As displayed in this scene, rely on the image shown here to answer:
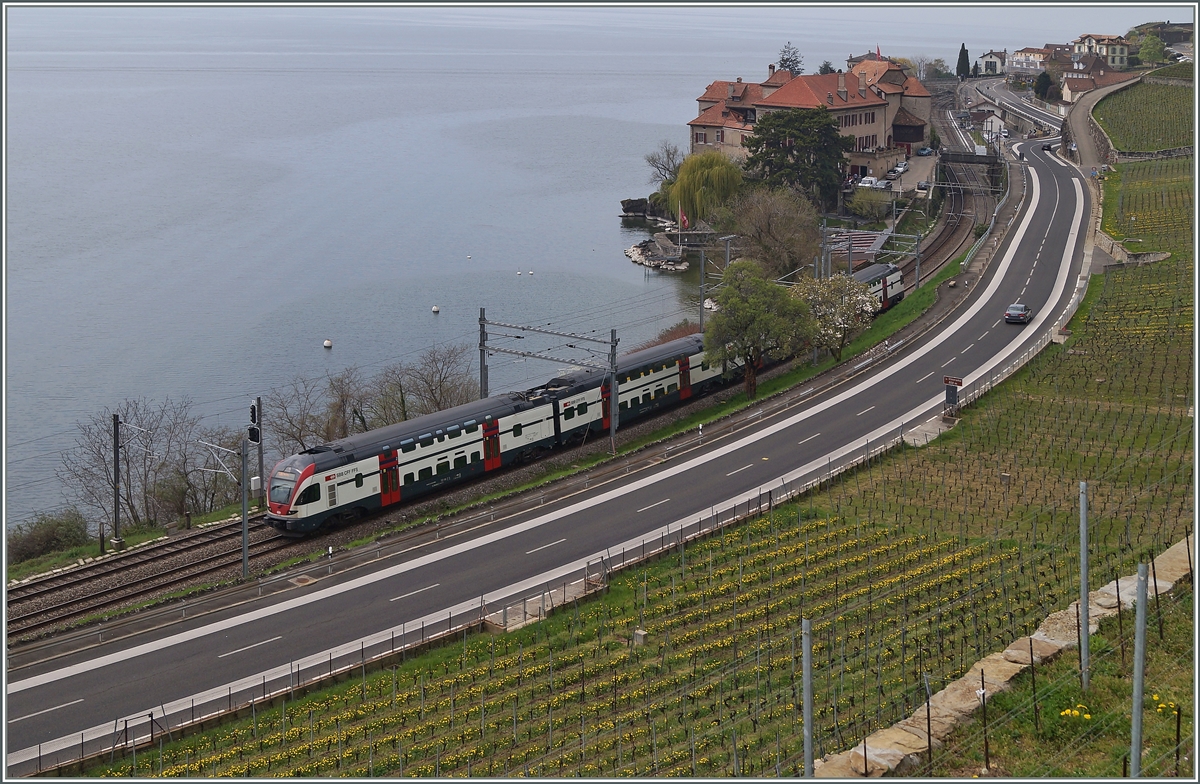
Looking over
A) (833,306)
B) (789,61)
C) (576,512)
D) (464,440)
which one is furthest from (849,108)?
(576,512)

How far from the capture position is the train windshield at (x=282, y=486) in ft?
142

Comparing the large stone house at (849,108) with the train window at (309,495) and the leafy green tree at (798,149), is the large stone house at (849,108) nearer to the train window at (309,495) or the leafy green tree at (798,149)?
the leafy green tree at (798,149)

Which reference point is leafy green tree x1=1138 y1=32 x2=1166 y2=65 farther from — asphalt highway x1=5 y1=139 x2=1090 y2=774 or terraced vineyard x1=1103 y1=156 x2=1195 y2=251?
asphalt highway x1=5 y1=139 x2=1090 y2=774

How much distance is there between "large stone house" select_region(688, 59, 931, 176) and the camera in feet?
413

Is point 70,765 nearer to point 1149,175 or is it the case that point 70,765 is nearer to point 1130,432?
point 1130,432

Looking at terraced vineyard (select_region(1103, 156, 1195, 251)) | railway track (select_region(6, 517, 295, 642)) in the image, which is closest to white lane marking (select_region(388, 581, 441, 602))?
railway track (select_region(6, 517, 295, 642))

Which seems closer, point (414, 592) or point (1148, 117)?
point (414, 592)

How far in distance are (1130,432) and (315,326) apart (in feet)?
202

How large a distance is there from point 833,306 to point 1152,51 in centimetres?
15773

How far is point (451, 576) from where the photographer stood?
129 ft

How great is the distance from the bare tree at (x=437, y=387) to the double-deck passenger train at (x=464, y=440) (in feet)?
36.0

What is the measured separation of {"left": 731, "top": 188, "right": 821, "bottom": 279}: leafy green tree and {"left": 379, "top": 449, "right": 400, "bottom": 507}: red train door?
4802 centimetres

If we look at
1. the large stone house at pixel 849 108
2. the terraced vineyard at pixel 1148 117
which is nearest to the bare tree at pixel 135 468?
the large stone house at pixel 849 108

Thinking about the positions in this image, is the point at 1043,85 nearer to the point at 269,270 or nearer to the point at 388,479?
the point at 269,270
